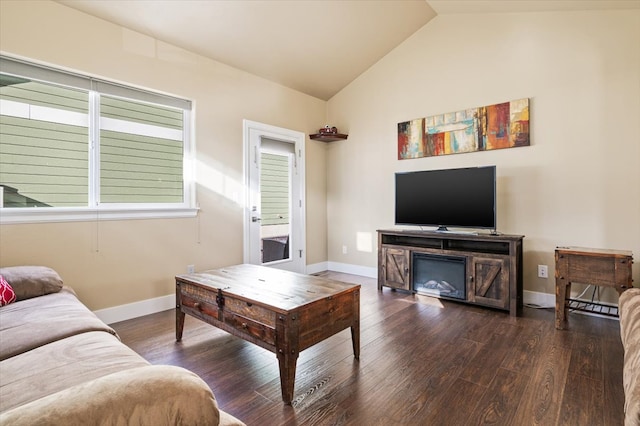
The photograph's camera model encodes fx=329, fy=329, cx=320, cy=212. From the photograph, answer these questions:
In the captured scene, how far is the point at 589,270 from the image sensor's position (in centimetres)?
262

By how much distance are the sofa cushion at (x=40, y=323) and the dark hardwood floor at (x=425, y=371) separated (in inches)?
25.0

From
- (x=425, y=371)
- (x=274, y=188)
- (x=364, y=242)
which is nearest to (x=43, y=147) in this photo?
(x=274, y=188)

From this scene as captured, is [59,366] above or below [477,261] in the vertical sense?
below

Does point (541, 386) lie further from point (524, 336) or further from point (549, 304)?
point (549, 304)

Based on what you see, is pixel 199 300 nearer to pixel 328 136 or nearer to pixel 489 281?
pixel 489 281

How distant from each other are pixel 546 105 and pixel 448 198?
4.22 ft

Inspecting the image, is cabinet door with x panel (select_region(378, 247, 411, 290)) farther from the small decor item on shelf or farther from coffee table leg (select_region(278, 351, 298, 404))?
coffee table leg (select_region(278, 351, 298, 404))

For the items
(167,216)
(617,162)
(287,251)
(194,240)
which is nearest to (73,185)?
(167,216)

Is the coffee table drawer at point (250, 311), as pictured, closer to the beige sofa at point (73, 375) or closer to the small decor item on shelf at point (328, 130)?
the beige sofa at point (73, 375)

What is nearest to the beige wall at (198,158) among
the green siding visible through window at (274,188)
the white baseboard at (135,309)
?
the white baseboard at (135,309)

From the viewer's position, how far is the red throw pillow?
1968mm

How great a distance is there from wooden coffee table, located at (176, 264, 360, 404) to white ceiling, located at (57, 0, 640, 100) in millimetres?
2372

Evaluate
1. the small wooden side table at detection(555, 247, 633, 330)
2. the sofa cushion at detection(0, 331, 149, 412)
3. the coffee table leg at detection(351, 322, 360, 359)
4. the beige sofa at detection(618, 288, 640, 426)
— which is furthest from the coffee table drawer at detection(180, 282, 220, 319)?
the small wooden side table at detection(555, 247, 633, 330)

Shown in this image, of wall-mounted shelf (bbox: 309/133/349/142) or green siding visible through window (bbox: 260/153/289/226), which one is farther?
wall-mounted shelf (bbox: 309/133/349/142)
